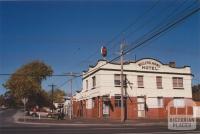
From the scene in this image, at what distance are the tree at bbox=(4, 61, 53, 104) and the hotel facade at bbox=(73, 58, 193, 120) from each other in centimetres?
1524

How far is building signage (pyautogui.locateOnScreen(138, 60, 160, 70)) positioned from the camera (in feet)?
166

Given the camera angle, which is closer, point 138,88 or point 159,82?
point 138,88

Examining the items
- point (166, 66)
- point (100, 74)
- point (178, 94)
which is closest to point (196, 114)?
point (178, 94)

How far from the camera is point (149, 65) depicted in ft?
168

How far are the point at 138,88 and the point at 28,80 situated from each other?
76.4 ft

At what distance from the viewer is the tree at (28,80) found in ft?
210

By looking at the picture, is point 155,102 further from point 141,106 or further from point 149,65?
point 149,65

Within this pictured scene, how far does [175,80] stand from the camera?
52.2 metres

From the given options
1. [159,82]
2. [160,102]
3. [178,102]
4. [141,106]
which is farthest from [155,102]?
[178,102]

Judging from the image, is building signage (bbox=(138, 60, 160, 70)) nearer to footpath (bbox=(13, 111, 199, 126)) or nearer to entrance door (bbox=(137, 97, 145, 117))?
entrance door (bbox=(137, 97, 145, 117))

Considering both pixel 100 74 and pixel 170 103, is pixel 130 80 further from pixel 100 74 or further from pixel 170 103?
pixel 170 103

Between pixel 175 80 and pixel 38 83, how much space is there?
28.7 metres

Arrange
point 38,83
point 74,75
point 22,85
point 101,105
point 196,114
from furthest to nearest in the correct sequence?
point 38,83
point 22,85
point 74,75
point 196,114
point 101,105

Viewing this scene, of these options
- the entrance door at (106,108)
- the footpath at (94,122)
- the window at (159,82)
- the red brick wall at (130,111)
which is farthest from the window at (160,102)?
the footpath at (94,122)
